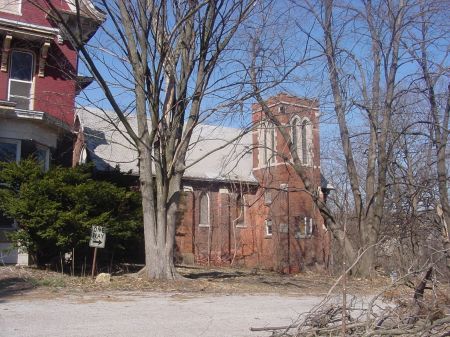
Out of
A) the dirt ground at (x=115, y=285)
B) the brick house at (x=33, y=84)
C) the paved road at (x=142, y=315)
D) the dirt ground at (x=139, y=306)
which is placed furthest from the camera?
the brick house at (x=33, y=84)

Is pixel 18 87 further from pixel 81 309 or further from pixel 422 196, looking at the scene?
pixel 422 196

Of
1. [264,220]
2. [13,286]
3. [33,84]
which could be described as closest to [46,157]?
[33,84]

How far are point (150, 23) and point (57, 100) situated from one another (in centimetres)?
689

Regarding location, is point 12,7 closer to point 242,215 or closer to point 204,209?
point 204,209

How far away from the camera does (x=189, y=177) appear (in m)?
30.8

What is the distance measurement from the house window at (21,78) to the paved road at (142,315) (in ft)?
31.9

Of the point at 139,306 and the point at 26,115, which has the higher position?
the point at 26,115

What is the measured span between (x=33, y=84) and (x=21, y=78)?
0.46 meters

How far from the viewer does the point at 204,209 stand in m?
32.0

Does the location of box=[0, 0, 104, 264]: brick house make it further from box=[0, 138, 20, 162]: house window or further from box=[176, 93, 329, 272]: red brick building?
box=[176, 93, 329, 272]: red brick building

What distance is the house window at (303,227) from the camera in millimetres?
32344

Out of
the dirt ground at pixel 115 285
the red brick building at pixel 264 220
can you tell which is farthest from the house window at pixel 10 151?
the red brick building at pixel 264 220

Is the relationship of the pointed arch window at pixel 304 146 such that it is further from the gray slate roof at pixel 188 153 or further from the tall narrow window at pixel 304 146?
the gray slate roof at pixel 188 153

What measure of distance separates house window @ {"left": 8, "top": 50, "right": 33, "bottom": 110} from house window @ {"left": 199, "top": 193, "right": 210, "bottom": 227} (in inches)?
560
